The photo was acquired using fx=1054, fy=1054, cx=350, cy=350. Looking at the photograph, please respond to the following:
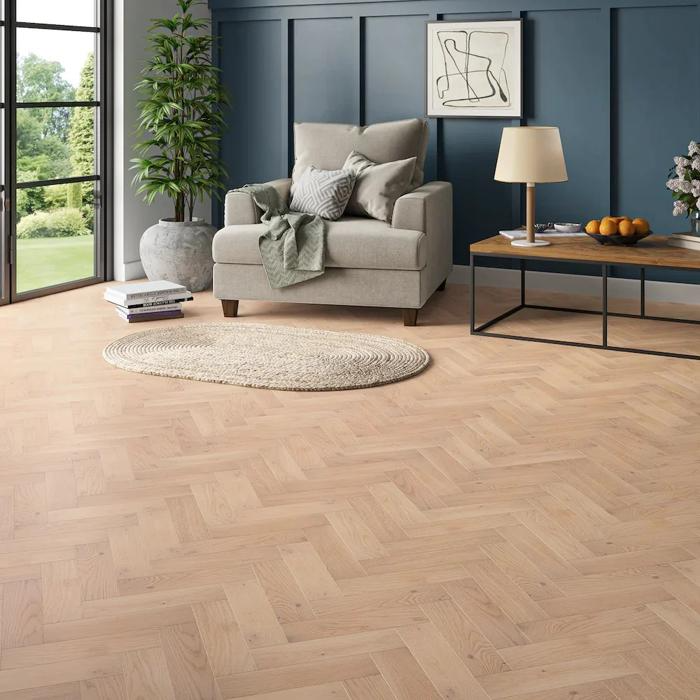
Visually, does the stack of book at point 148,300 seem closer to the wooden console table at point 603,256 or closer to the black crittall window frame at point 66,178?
the black crittall window frame at point 66,178

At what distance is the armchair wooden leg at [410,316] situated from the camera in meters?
5.41

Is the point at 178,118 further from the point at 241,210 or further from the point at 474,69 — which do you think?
the point at 474,69

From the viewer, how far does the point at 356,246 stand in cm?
536

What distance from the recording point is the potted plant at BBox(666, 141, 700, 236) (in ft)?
16.1

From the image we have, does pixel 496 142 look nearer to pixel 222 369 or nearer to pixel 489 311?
pixel 489 311

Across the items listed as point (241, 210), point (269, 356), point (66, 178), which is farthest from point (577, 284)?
point (66, 178)

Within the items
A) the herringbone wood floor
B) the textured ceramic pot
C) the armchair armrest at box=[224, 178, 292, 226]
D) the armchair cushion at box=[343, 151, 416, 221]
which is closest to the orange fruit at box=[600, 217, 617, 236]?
the herringbone wood floor

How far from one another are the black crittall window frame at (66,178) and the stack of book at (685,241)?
11.5 feet

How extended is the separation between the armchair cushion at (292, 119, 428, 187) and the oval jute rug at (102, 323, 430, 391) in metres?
1.25

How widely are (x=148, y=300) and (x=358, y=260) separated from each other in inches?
44.7

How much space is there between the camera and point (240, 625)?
229 cm

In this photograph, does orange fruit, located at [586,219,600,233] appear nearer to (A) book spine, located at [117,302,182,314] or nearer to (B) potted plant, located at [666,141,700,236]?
(B) potted plant, located at [666,141,700,236]

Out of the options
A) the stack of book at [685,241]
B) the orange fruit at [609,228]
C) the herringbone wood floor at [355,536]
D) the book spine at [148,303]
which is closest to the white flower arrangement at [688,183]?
the stack of book at [685,241]

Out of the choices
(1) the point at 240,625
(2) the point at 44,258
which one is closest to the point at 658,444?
(1) the point at 240,625
